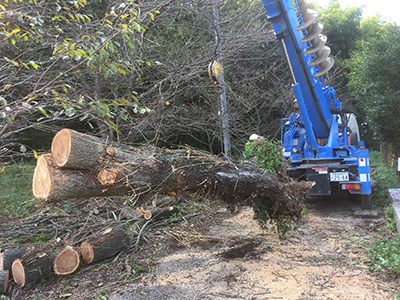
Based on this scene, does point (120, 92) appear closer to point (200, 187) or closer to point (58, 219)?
point (58, 219)

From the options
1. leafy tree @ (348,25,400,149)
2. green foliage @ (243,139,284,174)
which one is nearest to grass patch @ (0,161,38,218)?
green foliage @ (243,139,284,174)

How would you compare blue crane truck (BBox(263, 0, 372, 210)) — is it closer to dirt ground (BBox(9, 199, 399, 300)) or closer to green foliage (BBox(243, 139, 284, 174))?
dirt ground (BBox(9, 199, 399, 300))

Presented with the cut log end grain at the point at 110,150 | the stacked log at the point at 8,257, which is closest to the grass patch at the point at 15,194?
the stacked log at the point at 8,257

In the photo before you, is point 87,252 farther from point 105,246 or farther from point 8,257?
point 8,257

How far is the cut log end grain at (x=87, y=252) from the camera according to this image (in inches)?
167

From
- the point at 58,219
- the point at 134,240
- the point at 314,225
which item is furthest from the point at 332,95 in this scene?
the point at 58,219

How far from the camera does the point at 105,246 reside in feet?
14.5

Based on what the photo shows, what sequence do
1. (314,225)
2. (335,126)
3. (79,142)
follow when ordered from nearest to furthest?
(79,142) → (314,225) → (335,126)

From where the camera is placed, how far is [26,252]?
404cm

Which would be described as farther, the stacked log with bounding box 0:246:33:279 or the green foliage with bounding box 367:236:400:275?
the stacked log with bounding box 0:246:33:279

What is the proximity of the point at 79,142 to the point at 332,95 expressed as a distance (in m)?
5.65

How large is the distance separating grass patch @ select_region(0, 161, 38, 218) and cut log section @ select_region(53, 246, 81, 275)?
303 centimetres

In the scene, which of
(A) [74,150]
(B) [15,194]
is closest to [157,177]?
(A) [74,150]

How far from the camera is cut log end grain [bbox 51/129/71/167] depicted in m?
2.78
